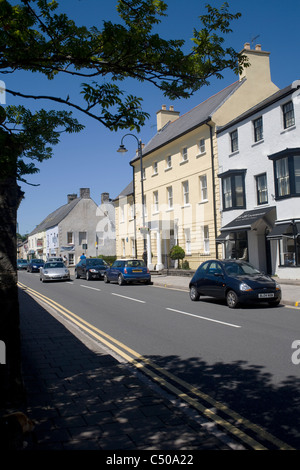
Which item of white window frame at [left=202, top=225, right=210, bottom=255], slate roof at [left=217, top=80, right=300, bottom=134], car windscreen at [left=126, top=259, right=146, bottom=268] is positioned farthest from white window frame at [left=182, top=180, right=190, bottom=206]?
car windscreen at [left=126, top=259, right=146, bottom=268]

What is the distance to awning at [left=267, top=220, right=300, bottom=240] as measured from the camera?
19438 mm

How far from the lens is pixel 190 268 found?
1143 inches

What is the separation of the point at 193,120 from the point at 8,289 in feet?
92.5

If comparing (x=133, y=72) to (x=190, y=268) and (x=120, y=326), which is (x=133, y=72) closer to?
(x=120, y=326)

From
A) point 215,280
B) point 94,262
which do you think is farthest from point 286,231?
point 94,262

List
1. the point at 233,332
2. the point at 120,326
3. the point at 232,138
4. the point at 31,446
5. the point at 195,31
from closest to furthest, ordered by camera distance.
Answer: the point at 31,446
the point at 195,31
the point at 233,332
the point at 120,326
the point at 232,138

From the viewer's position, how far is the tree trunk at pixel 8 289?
433cm

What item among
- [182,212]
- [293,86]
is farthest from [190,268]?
[293,86]

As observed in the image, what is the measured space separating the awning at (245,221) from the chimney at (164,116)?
18.1 meters

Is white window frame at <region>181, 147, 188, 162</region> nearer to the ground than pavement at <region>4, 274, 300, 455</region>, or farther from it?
farther from it

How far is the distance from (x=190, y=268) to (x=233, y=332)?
20.2 meters

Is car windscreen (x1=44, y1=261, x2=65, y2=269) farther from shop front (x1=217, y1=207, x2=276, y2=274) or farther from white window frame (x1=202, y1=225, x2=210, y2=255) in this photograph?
shop front (x1=217, y1=207, x2=276, y2=274)

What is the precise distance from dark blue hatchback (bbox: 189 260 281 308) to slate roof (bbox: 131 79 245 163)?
14715 millimetres

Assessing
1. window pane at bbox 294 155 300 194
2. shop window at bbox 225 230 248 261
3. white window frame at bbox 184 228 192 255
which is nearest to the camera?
window pane at bbox 294 155 300 194
